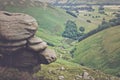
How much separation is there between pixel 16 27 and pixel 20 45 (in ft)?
20.1

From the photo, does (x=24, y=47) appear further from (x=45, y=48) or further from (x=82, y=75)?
(x=82, y=75)

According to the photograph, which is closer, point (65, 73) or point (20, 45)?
point (20, 45)

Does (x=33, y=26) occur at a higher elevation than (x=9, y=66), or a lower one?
higher

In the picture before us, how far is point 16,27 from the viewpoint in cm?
12588

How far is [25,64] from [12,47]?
23.6 ft

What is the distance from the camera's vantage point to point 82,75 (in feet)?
507

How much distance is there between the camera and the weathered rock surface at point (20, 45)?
124 m

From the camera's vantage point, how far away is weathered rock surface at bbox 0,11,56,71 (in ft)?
407

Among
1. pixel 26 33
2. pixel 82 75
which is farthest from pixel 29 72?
pixel 82 75

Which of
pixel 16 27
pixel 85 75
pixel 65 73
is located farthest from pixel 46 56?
pixel 85 75

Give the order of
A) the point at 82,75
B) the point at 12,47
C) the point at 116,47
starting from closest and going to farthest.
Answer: the point at 12,47, the point at 82,75, the point at 116,47

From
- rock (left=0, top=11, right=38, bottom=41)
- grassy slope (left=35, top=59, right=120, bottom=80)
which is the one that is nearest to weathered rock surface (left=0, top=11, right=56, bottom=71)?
rock (left=0, top=11, right=38, bottom=41)

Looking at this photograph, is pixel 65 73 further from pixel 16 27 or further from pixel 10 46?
pixel 10 46

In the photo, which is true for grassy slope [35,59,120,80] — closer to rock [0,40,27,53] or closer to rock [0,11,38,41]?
rock [0,40,27,53]
